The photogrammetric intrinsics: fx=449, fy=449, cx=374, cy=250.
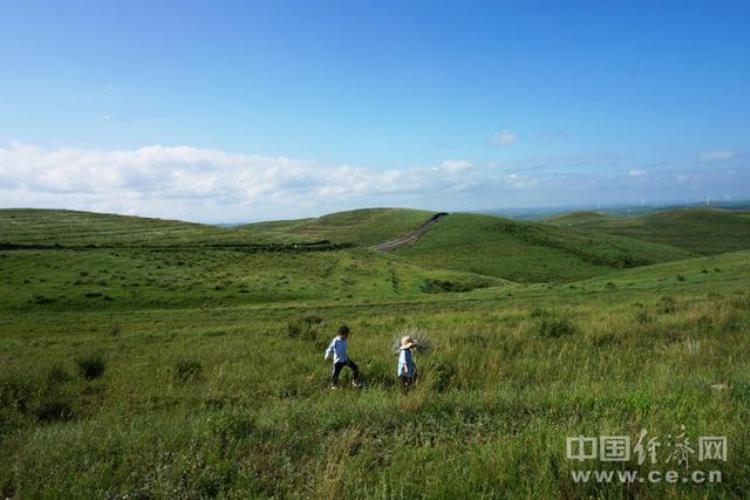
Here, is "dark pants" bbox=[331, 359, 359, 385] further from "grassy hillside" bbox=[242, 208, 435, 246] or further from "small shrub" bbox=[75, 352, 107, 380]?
"grassy hillside" bbox=[242, 208, 435, 246]

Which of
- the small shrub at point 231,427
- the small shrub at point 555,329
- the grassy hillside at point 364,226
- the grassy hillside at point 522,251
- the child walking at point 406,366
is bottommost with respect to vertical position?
the grassy hillside at point 522,251

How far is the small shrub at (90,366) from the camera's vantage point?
42.3 ft

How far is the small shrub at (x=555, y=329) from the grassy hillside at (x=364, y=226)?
89.9m

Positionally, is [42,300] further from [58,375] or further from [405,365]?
[405,365]

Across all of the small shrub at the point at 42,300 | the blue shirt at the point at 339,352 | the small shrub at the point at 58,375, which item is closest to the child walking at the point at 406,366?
the blue shirt at the point at 339,352

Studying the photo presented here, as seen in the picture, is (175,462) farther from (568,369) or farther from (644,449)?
(568,369)

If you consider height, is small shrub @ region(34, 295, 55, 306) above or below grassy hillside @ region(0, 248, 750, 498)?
below

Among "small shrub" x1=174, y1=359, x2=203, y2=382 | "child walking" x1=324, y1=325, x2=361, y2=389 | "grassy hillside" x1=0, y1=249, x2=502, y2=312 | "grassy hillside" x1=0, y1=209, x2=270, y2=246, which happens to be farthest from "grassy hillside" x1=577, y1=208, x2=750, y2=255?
"small shrub" x1=174, y1=359, x2=203, y2=382

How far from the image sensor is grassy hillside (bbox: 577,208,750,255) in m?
132

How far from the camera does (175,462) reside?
5000 millimetres

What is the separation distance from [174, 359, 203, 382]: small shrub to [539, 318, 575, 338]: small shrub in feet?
34.0

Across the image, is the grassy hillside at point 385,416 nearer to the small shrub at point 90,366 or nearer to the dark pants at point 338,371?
the small shrub at point 90,366

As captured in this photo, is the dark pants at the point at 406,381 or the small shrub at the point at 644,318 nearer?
the dark pants at the point at 406,381

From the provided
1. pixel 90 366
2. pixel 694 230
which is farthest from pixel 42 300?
pixel 694 230
